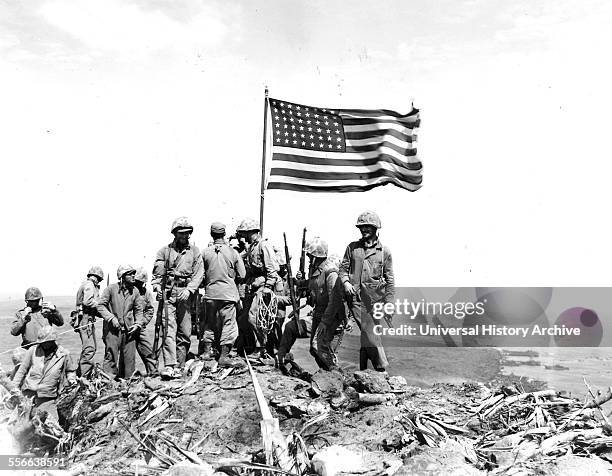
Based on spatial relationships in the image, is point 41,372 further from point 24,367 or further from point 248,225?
point 248,225

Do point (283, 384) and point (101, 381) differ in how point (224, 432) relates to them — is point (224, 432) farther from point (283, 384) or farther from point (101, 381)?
point (101, 381)

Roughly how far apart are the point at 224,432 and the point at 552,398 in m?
4.03

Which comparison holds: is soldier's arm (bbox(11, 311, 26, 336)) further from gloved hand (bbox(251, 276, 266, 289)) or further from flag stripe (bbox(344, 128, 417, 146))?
flag stripe (bbox(344, 128, 417, 146))

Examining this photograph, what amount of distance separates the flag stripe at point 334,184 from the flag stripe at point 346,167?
0.19m

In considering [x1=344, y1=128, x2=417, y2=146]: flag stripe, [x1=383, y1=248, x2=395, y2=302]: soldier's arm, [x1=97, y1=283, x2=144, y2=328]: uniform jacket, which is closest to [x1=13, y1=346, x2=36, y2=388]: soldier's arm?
[x1=97, y1=283, x2=144, y2=328]: uniform jacket

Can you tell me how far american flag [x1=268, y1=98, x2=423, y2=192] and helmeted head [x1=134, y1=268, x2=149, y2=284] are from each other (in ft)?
8.50

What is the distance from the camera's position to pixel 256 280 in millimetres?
9906

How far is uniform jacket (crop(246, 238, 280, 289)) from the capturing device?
9.78 m

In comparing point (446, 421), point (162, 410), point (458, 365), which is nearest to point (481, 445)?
point (446, 421)

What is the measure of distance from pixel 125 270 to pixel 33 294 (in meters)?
1.61

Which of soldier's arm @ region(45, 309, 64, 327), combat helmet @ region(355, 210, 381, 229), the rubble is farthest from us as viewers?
soldier's arm @ region(45, 309, 64, 327)

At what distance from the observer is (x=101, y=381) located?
9.22 metres

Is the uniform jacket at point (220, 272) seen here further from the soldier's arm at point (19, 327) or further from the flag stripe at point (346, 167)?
the soldier's arm at point (19, 327)

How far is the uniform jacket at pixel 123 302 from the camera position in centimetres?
984
